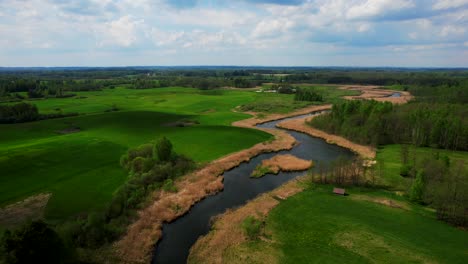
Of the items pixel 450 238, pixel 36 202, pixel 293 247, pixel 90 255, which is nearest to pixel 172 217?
pixel 90 255

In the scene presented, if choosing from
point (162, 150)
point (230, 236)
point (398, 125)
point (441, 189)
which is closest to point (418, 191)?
point (441, 189)

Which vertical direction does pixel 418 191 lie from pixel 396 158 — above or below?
above

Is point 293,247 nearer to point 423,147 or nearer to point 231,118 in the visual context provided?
point 423,147

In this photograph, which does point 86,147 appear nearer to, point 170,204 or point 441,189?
point 170,204

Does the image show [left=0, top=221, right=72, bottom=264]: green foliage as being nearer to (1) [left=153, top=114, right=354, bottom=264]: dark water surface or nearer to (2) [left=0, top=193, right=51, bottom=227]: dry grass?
(1) [left=153, top=114, right=354, bottom=264]: dark water surface

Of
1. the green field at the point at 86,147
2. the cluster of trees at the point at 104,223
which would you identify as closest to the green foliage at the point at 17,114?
the green field at the point at 86,147

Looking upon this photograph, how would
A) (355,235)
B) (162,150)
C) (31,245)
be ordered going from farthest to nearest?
(162,150)
(355,235)
(31,245)

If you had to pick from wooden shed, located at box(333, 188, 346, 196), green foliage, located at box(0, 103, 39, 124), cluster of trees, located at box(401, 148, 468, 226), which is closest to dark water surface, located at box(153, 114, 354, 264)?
wooden shed, located at box(333, 188, 346, 196)

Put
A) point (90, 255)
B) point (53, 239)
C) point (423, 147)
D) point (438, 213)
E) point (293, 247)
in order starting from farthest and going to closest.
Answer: point (423, 147), point (438, 213), point (293, 247), point (90, 255), point (53, 239)
